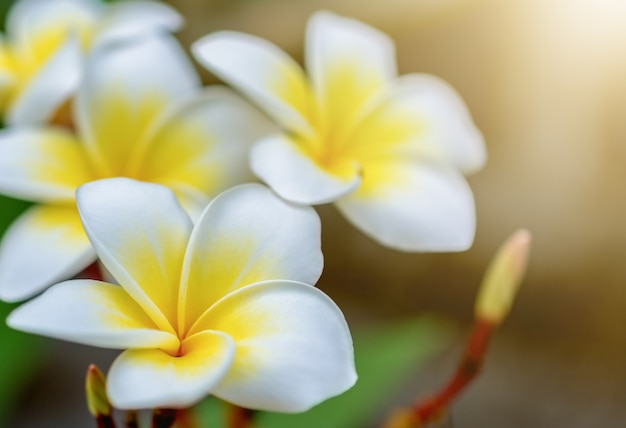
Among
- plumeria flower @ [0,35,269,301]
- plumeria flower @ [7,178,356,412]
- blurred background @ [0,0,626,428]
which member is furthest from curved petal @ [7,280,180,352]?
blurred background @ [0,0,626,428]

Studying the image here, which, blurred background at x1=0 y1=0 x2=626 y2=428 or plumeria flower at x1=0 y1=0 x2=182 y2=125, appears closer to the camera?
plumeria flower at x1=0 y1=0 x2=182 y2=125

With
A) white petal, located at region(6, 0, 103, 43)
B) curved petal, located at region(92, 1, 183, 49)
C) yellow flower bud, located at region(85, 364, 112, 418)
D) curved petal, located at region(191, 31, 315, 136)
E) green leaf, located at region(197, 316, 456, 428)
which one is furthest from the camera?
green leaf, located at region(197, 316, 456, 428)

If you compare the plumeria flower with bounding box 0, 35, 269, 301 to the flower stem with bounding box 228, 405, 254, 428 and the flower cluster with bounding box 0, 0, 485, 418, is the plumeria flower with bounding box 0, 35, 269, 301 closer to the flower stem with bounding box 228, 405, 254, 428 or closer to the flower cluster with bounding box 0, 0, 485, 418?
the flower cluster with bounding box 0, 0, 485, 418

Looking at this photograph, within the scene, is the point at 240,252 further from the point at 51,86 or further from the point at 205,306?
the point at 51,86

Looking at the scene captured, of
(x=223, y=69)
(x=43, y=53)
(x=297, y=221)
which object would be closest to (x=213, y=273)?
(x=297, y=221)

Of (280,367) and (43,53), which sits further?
(43,53)

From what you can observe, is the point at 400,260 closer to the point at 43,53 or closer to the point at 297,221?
the point at 43,53
